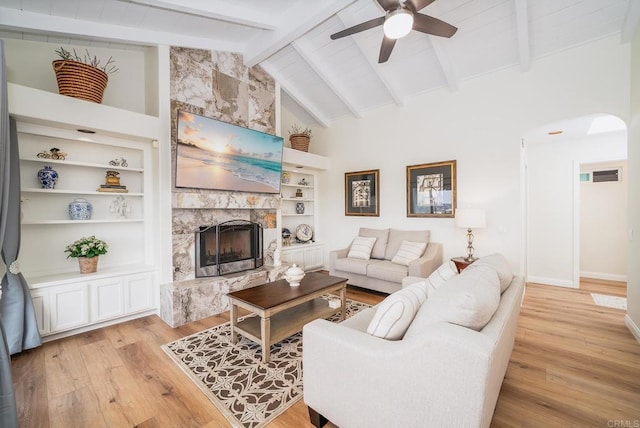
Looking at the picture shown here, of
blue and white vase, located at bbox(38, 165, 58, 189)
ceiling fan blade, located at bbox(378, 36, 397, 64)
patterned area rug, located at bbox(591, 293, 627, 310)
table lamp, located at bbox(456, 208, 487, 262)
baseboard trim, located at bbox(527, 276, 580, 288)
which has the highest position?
ceiling fan blade, located at bbox(378, 36, 397, 64)

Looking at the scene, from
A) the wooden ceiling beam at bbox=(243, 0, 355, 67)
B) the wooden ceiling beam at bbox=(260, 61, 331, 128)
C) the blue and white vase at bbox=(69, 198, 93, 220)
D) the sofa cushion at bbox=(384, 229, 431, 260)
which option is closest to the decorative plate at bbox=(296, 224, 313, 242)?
the sofa cushion at bbox=(384, 229, 431, 260)

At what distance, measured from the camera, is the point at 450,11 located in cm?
308

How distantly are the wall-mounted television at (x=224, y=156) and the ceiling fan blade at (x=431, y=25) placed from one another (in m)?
2.46

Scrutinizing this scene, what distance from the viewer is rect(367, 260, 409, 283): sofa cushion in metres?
3.80

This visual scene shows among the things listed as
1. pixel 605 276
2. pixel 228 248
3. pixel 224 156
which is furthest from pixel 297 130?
pixel 605 276

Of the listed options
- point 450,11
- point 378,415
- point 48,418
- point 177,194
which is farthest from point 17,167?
point 450,11

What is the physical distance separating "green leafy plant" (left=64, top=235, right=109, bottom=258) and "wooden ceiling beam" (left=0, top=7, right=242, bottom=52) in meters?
2.20

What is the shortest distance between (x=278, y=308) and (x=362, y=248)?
245cm

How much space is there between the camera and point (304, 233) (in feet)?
18.6

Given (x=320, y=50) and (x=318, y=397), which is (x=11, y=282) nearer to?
(x=318, y=397)

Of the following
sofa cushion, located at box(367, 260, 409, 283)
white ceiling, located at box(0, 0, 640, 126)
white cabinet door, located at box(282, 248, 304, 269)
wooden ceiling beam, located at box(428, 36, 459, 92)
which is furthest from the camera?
white cabinet door, located at box(282, 248, 304, 269)

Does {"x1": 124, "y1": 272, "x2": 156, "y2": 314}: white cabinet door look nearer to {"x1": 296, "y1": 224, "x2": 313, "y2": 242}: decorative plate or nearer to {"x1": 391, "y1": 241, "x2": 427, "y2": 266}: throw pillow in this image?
{"x1": 296, "y1": 224, "x2": 313, "y2": 242}: decorative plate

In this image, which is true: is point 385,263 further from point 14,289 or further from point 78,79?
point 78,79

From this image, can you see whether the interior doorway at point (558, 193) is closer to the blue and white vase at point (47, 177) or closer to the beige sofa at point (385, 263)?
the beige sofa at point (385, 263)
